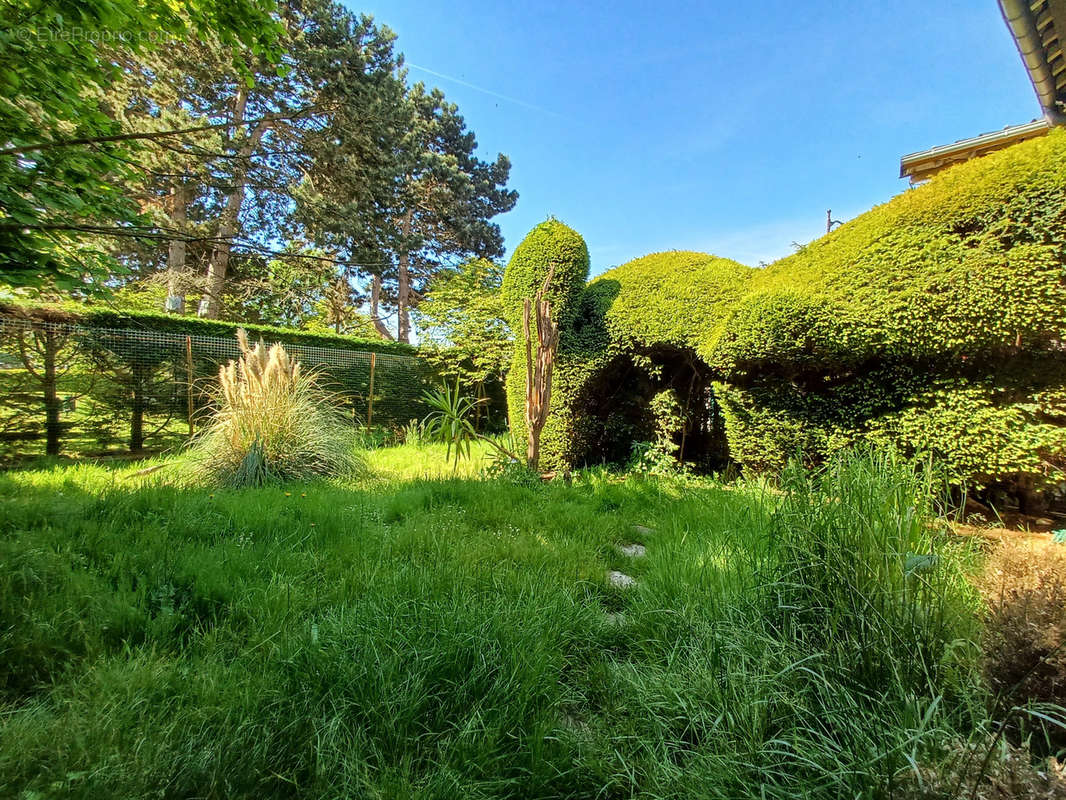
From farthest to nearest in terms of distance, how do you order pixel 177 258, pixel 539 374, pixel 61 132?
pixel 177 258 < pixel 539 374 < pixel 61 132

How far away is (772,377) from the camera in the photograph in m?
3.54

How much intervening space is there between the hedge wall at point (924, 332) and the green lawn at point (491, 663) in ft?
6.22

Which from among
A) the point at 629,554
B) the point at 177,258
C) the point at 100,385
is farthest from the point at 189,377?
the point at 177,258

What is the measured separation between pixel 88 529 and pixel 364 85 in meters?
11.7

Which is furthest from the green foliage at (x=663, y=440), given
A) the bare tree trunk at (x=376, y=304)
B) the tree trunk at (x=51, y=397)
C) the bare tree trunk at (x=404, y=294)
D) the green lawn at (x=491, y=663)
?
the bare tree trunk at (x=376, y=304)

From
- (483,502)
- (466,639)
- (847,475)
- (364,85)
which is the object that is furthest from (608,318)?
(364,85)

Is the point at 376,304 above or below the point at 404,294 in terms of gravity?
below

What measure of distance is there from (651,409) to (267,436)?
415 centimetres

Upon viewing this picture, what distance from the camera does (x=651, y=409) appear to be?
4590 millimetres

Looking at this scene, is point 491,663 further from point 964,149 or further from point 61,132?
point 964,149

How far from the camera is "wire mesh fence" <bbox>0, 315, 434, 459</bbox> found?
165 inches

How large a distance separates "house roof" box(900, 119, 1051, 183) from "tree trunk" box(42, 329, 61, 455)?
35.7ft

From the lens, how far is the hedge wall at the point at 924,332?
2.47m

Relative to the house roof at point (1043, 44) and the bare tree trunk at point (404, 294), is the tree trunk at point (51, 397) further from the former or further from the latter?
the bare tree trunk at point (404, 294)
